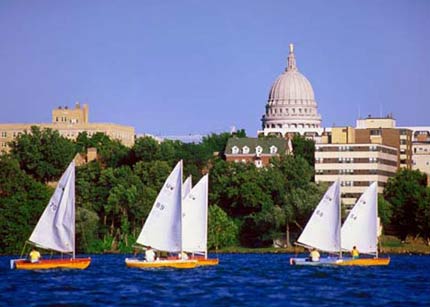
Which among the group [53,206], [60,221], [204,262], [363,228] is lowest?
[204,262]

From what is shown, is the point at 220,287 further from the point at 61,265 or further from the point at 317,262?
the point at 317,262

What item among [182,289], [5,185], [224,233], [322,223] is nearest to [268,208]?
[224,233]

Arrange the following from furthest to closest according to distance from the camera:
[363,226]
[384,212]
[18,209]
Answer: [384,212], [18,209], [363,226]

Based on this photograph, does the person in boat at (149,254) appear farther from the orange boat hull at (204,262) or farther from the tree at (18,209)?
the tree at (18,209)

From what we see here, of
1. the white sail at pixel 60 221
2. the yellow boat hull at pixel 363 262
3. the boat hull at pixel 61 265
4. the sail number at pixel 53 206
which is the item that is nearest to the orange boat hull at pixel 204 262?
the boat hull at pixel 61 265

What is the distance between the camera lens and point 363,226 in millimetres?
136625

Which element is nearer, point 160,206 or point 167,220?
point 160,206

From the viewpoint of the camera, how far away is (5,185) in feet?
627

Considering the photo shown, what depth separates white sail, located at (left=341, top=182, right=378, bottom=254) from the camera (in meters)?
136

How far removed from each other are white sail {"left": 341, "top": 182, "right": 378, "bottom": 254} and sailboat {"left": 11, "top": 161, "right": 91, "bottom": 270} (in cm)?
2463

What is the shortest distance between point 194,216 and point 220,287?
84.4 feet

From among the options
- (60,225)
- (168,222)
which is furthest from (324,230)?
(60,225)

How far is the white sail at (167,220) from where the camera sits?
120 metres

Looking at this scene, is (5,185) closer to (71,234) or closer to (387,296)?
(71,234)
